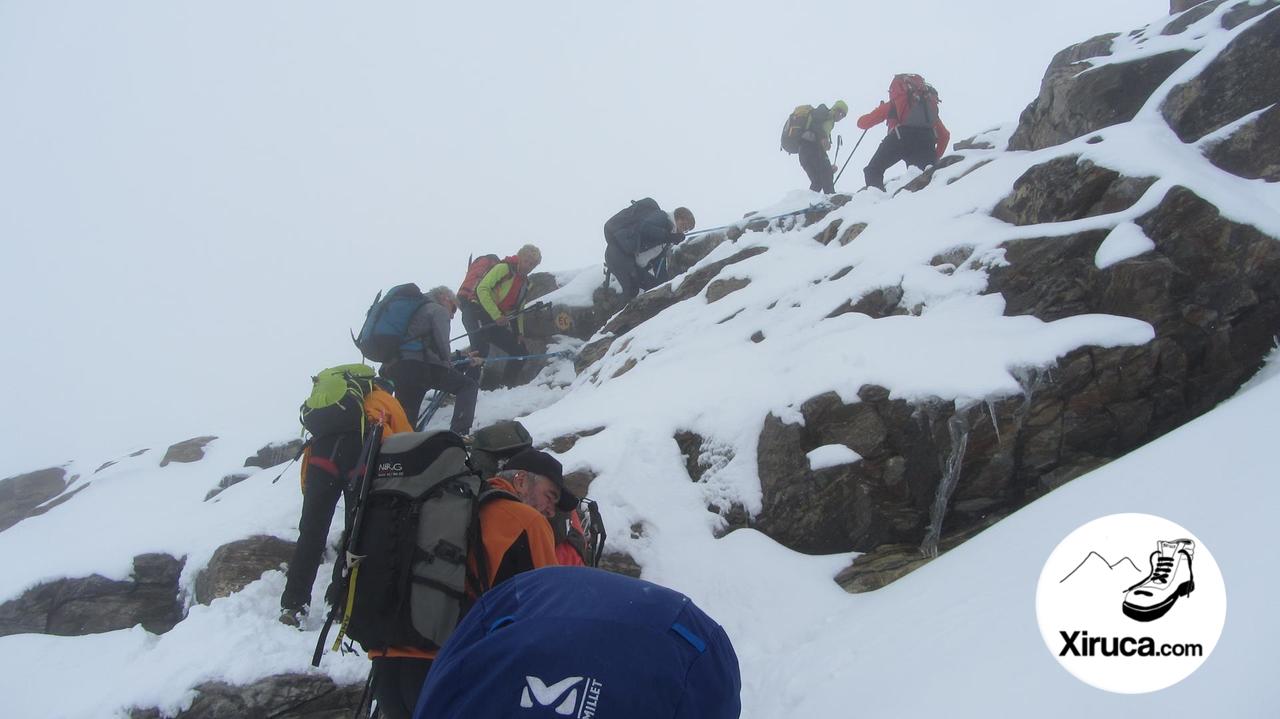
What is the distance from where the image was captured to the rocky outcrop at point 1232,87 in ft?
26.9

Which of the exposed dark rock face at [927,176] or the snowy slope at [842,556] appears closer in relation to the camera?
the snowy slope at [842,556]

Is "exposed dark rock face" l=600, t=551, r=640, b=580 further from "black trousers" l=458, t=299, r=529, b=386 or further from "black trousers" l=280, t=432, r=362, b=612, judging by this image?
"black trousers" l=458, t=299, r=529, b=386

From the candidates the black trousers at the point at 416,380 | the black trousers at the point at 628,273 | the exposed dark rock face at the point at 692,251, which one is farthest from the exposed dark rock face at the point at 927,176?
the black trousers at the point at 416,380

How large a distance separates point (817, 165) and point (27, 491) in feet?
70.7

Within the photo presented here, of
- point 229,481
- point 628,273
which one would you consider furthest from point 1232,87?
point 229,481

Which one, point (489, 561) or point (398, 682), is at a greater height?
point (489, 561)

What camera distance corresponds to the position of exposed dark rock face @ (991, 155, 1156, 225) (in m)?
6.98

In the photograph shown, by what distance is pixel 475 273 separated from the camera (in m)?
12.9

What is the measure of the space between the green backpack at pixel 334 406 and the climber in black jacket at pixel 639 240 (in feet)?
28.2

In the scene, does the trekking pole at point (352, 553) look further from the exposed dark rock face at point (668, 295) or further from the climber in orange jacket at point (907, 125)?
the climber in orange jacket at point (907, 125)

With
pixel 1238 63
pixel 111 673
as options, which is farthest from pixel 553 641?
pixel 1238 63

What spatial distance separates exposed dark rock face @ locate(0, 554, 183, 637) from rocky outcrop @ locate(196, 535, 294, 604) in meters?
0.59

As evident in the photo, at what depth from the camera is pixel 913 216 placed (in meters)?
9.80

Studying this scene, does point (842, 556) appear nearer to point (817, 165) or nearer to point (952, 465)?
point (952, 465)
